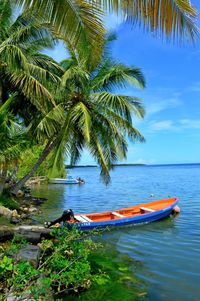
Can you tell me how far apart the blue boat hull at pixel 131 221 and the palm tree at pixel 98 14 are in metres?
8.70

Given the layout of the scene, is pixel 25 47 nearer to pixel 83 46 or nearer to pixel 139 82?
pixel 139 82

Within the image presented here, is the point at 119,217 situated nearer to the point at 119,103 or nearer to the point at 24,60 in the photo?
the point at 119,103

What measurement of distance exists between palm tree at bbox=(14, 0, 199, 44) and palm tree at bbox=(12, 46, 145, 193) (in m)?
Result: 8.36

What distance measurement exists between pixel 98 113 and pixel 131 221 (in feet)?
17.0

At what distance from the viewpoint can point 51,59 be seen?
1523 centimetres

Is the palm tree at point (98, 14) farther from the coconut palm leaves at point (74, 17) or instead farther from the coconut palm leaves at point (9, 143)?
the coconut palm leaves at point (9, 143)

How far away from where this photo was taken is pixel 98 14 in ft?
17.8

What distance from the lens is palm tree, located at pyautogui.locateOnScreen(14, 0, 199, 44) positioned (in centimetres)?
453

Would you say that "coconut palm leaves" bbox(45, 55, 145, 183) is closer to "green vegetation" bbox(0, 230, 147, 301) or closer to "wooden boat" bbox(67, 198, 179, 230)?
"wooden boat" bbox(67, 198, 179, 230)

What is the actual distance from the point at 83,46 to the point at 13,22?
8967mm

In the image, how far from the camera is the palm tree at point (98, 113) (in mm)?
14617

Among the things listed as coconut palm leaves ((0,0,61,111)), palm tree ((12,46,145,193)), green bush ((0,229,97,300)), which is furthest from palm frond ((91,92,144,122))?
green bush ((0,229,97,300))

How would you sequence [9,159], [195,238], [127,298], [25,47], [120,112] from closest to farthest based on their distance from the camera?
[127,298], [9,159], [195,238], [25,47], [120,112]

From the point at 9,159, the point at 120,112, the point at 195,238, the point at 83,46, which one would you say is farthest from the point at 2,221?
the point at 83,46
